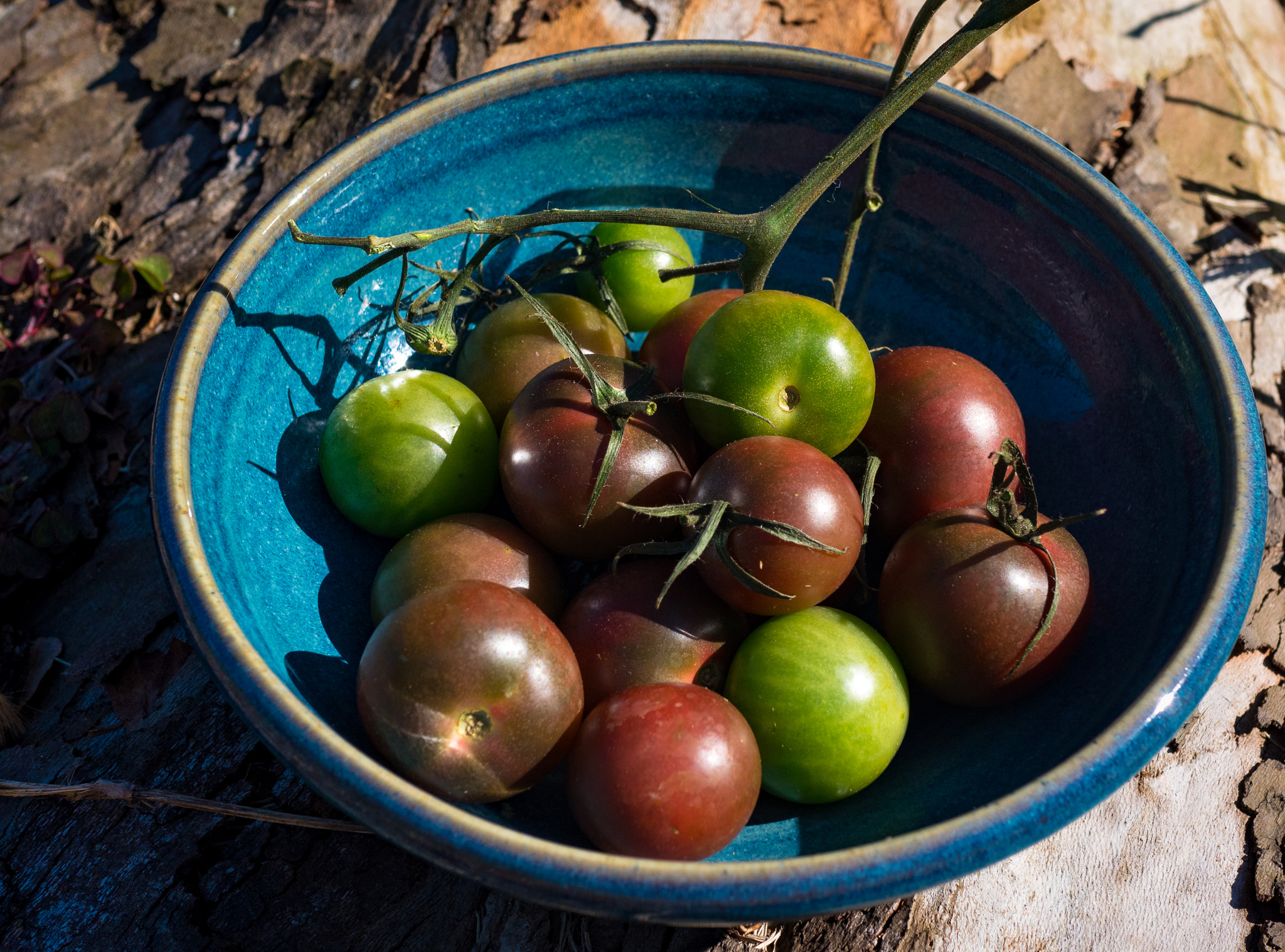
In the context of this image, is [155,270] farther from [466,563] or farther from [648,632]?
[648,632]

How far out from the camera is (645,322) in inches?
91.3

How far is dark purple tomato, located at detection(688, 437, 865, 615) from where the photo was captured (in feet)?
5.39

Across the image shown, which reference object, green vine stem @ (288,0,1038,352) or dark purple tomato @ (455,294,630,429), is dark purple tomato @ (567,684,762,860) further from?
green vine stem @ (288,0,1038,352)

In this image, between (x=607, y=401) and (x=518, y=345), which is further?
(x=518, y=345)

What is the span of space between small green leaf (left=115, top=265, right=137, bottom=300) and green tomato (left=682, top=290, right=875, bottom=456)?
1.79 meters

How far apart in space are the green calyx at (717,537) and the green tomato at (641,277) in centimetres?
72

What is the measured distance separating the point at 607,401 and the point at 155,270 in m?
1.68

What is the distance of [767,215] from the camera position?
1945 mm

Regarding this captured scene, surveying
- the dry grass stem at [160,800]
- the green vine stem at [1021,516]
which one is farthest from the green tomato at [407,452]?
the green vine stem at [1021,516]

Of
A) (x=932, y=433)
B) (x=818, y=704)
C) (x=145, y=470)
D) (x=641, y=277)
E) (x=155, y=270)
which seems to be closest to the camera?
(x=818, y=704)

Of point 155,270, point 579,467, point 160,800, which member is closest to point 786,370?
point 579,467

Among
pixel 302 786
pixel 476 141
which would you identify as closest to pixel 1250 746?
pixel 302 786

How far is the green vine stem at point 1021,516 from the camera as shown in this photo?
1.66 m

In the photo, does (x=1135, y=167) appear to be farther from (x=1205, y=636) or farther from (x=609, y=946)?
(x=609, y=946)
